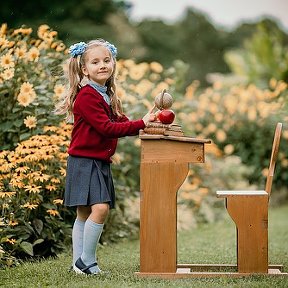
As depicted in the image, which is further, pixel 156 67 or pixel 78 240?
pixel 156 67

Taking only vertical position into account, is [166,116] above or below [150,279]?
above

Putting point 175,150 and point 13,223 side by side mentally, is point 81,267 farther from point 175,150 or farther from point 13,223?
point 175,150

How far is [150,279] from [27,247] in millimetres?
1230

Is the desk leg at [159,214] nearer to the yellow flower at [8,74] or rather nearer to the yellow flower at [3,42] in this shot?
the yellow flower at [8,74]

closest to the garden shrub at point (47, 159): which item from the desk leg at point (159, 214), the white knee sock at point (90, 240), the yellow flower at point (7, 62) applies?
the yellow flower at point (7, 62)

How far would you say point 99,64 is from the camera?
15.7 feet

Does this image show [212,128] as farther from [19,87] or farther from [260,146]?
[19,87]

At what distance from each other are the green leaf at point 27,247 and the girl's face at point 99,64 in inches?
54.7

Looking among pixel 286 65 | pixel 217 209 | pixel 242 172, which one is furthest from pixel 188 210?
pixel 286 65

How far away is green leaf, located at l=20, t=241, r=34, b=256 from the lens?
17.4 ft

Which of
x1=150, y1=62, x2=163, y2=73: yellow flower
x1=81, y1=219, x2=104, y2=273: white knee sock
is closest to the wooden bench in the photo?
x1=81, y1=219, x2=104, y2=273: white knee sock

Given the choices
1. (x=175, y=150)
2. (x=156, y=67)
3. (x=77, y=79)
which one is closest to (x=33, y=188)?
(x=77, y=79)

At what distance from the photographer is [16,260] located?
204 inches

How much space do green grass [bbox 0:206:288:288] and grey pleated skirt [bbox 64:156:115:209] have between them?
49cm
